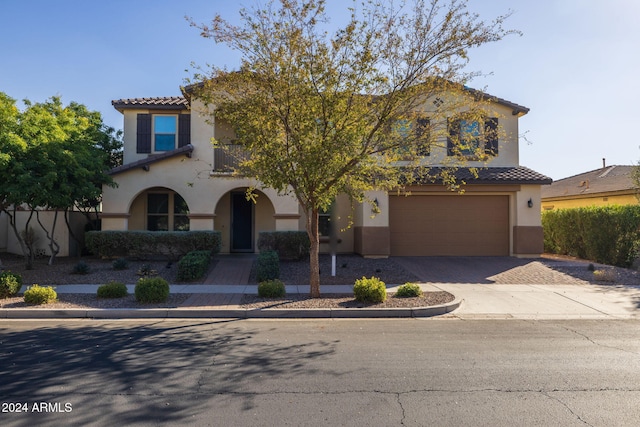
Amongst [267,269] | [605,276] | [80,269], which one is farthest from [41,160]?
[605,276]

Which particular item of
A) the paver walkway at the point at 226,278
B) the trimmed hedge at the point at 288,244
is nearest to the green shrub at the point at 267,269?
the paver walkway at the point at 226,278

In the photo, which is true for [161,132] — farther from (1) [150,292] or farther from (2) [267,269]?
(1) [150,292]

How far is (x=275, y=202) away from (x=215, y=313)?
25.4ft

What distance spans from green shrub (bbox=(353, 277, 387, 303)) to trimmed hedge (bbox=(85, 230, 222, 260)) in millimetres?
7077

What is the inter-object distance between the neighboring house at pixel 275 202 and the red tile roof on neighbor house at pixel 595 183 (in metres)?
9.34

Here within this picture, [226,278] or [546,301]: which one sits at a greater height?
[226,278]

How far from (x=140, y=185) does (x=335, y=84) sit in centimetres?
1004

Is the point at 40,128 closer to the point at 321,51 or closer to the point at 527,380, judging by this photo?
the point at 321,51

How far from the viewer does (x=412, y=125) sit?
10.6 metres

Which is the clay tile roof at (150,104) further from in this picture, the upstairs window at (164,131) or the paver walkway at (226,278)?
the paver walkway at (226,278)

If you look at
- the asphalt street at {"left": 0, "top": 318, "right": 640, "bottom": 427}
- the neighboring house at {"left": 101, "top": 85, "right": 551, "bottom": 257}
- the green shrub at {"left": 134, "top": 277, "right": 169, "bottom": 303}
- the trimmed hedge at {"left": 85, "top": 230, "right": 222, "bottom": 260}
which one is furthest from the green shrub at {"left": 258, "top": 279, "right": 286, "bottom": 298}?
the neighboring house at {"left": 101, "top": 85, "right": 551, "bottom": 257}

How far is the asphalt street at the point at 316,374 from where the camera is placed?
14.1 ft

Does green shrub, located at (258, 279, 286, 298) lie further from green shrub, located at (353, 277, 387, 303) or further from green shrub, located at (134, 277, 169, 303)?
green shrub, located at (134, 277, 169, 303)

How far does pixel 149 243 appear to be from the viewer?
15156 millimetres
